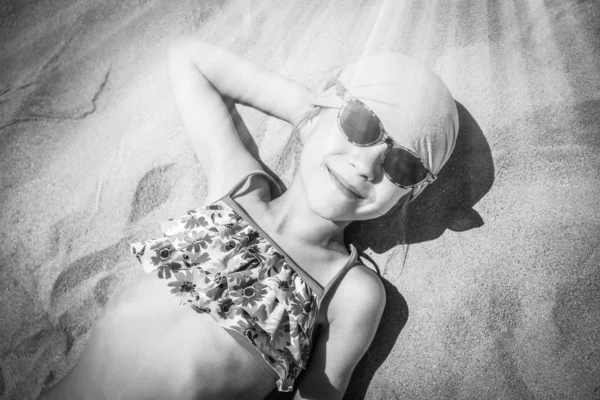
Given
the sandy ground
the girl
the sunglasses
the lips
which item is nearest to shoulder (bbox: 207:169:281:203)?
the girl

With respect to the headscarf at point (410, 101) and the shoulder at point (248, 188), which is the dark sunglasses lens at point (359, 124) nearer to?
the headscarf at point (410, 101)

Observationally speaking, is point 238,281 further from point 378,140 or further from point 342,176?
point 378,140

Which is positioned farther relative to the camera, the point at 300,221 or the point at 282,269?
the point at 300,221

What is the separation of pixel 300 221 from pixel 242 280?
0.41 metres

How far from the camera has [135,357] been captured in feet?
4.85

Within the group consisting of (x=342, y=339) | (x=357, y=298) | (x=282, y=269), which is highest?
(x=282, y=269)

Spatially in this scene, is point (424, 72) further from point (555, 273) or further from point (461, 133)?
point (555, 273)

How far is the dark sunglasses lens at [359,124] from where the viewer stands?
1.45 m

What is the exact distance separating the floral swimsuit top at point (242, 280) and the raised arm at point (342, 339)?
0.08 m

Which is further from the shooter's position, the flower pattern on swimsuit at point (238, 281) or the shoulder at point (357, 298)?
the shoulder at point (357, 298)

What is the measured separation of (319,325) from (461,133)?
131 centimetres

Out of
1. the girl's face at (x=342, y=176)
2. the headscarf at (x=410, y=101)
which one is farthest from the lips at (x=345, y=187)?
the headscarf at (x=410, y=101)

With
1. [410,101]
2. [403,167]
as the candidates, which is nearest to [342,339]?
Answer: [403,167]

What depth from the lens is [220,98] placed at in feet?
6.56
